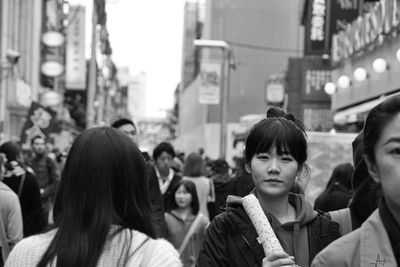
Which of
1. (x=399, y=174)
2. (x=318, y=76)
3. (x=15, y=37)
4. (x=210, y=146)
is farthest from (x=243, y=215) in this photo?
(x=210, y=146)

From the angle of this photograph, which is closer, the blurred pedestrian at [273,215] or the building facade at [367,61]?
the blurred pedestrian at [273,215]

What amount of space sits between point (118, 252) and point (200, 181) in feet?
27.3

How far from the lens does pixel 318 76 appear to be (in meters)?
28.8

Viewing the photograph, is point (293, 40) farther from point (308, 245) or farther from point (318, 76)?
point (308, 245)

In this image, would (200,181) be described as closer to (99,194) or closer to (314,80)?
(99,194)

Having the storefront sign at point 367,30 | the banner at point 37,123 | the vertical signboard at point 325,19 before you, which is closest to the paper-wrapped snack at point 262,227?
the storefront sign at point 367,30

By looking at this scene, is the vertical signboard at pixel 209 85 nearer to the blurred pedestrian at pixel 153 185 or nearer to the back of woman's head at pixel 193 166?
the back of woman's head at pixel 193 166

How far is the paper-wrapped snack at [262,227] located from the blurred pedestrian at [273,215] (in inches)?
8.5

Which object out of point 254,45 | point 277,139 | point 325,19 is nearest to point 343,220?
point 277,139

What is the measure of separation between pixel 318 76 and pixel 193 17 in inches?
3063

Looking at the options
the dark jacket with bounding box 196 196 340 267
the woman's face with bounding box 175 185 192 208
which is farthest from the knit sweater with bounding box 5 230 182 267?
the woman's face with bounding box 175 185 192 208

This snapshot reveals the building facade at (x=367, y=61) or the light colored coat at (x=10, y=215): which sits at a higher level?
the building facade at (x=367, y=61)

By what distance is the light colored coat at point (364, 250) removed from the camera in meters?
2.33

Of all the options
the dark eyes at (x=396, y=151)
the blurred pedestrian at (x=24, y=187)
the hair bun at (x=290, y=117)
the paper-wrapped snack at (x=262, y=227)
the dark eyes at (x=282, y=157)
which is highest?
the hair bun at (x=290, y=117)
